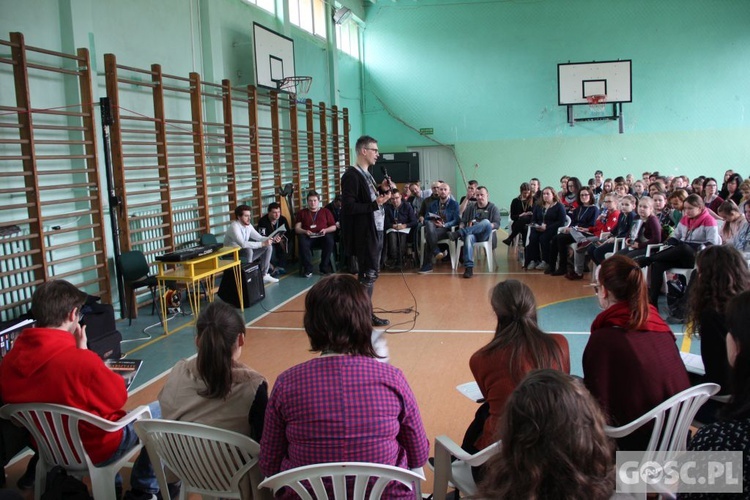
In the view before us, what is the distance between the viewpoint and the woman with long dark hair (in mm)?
2396

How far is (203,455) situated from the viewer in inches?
77.2

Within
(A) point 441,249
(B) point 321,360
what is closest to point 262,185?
(A) point 441,249

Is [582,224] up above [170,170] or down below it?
below

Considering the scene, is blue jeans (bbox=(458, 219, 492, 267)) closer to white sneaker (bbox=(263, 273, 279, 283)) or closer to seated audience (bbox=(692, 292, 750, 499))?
white sneaker (bbox=(263, 273, 279, 283))

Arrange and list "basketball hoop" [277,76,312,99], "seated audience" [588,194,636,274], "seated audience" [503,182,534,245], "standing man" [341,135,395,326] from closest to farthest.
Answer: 1. "standing man" [341,135,395,326]
2. "seated audience" [588,194,636,274]
3. "seated audience" [503,182,534,245]
4. "basketball hoop" [277,76,312,99]

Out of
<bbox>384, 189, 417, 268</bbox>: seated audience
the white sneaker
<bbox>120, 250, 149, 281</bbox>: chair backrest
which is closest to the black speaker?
<bbox>120, 250, 149, 281</bbox>: chair backrest

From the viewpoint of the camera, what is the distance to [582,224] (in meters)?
7.70

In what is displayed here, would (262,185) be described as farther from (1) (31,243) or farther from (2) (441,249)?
(1) (31,243)

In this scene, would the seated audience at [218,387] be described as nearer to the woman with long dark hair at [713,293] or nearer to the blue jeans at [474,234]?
the woman with long dark hair at [713,293]

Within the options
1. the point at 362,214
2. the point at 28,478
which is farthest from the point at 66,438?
the point at 362,214

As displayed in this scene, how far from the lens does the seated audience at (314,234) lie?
320 inches

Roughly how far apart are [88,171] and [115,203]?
1.31 ft

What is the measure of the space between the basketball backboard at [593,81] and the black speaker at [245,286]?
8.24 meters

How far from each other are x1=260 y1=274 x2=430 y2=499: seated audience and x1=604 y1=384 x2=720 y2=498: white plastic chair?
0.72 meters
